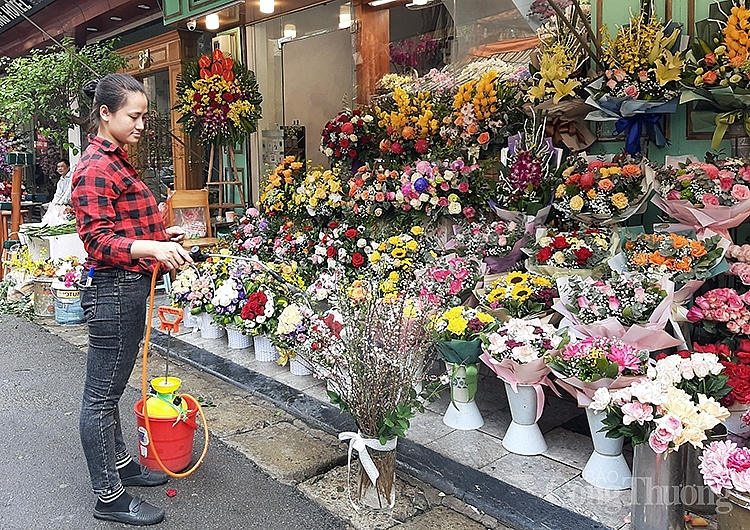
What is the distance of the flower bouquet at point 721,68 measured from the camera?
3.89 metres

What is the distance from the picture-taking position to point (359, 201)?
5906 millimetres

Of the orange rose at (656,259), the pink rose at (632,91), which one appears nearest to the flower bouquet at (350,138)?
the pink rose at (632,91)

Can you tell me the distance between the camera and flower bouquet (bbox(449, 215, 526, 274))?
477 cm

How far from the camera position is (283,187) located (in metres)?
6.91

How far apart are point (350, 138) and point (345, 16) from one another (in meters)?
1.88

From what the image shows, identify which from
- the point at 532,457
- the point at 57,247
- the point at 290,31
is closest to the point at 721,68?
the point at 532,457

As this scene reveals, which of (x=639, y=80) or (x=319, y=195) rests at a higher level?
(x=639, y=80)

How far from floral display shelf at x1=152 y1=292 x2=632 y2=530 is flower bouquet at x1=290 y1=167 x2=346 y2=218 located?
158 centimetres

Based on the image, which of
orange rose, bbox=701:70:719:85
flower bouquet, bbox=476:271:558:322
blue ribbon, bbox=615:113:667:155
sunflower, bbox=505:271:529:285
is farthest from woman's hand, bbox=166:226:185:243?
orange rose, bbox=701:70:719:85

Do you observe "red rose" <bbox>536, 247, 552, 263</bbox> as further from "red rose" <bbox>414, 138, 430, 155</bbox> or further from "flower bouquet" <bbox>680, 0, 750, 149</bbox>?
"red rose" <bbox>414, 138, 430, 155</bbox>

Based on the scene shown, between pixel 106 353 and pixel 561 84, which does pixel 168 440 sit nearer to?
pixel 106 353

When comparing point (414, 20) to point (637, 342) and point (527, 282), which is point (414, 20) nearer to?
point (527, 282)

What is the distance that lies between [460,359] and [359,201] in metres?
2.16

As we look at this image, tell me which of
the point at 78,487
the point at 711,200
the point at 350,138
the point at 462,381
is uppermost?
the point at 350,138
